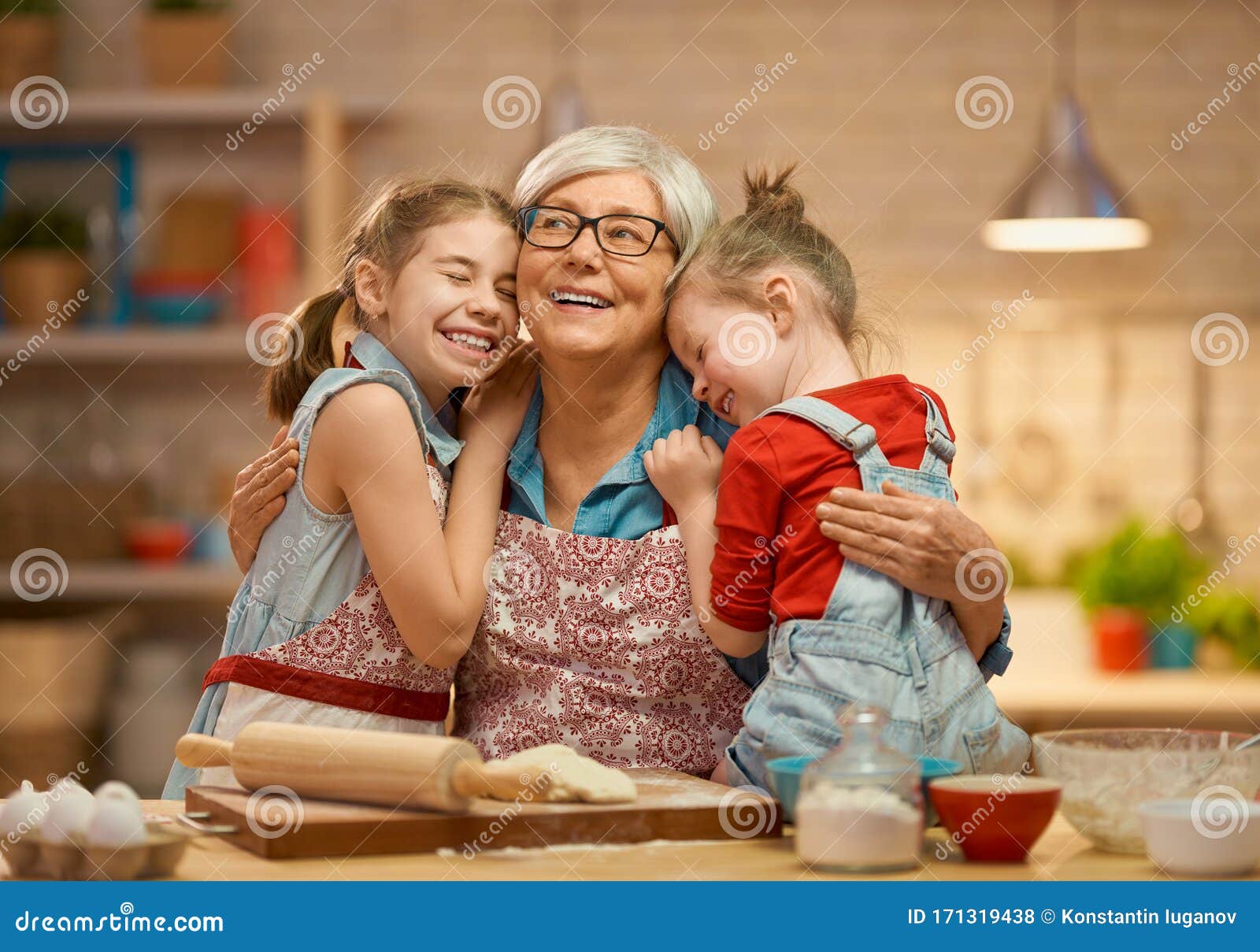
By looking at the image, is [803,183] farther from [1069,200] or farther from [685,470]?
[685,470]

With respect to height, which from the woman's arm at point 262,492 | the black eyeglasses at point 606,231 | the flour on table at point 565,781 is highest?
the black eyeglasses at point 606,231

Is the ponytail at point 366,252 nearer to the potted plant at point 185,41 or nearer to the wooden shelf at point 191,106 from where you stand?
the wooden shelf at point 191,106

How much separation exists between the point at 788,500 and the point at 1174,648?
8.64ft

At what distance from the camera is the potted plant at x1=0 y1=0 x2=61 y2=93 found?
4203mm

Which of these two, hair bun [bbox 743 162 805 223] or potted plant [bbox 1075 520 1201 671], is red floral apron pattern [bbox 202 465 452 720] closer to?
hair bun [bbox 743 162 805 223]

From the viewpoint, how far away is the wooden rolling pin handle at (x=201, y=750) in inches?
57.3

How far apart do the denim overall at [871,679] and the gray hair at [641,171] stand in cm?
38

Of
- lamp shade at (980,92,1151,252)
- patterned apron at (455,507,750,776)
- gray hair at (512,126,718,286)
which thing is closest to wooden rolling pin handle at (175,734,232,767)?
patterned apron at (455,507,750,776)

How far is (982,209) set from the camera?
4.44 meters

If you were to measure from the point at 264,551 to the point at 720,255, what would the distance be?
69 centimetres

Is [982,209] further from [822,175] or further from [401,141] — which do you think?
[401,141]

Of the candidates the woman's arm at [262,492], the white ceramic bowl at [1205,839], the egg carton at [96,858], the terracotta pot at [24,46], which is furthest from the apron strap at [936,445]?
the terracotta pot at [24,46]

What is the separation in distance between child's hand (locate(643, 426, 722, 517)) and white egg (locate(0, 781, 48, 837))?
0.80 metres
